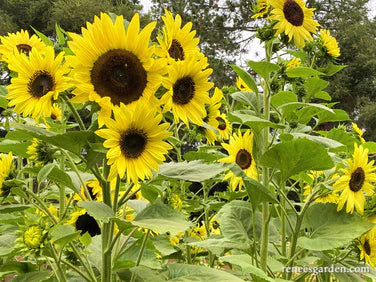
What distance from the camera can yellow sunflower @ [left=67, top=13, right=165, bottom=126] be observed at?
2.37 feet

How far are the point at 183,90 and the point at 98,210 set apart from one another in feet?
0.90

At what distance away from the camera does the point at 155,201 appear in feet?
3.01

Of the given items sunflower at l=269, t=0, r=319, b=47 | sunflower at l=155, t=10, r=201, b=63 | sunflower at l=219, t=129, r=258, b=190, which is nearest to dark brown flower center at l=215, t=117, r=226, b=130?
sunflower at l=219, t=129, r=258, b=190

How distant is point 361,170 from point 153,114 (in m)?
0.72

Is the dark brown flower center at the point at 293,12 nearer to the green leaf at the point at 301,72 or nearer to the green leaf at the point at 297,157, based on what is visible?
the green leaf at the point at 301,72

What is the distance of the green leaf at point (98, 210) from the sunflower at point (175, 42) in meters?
0.30

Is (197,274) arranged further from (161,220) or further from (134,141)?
(134,141)

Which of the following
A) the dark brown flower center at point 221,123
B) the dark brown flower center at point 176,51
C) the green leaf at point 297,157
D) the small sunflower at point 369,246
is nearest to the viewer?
the dark brown flower center at point 176,51

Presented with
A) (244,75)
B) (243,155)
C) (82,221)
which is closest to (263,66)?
(244,75)

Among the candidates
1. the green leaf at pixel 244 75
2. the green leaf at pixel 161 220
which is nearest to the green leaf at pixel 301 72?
the green leaf at pixel 244 75

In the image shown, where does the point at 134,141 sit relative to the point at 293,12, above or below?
below

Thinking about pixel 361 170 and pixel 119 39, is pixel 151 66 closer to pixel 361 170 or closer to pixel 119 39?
pixel 119 39

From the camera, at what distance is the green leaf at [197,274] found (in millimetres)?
870

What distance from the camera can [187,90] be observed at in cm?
81
